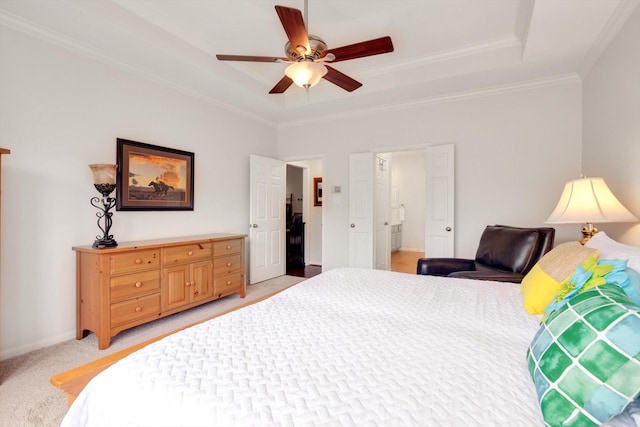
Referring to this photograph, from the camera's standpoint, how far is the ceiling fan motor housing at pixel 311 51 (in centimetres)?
209

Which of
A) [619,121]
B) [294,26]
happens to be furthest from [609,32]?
[294,26]

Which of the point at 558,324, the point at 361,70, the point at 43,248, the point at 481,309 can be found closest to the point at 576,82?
the point at 361,70

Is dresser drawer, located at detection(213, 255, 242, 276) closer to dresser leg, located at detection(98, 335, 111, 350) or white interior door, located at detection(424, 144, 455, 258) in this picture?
dresser leg, located at detection(98, 335, 111, 350)

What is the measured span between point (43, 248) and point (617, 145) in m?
4.84

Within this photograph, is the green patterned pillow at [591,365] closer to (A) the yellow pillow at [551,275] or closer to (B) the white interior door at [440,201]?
(A) the yellow pillow at [551,275]

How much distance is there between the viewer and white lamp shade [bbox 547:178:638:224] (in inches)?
76.5

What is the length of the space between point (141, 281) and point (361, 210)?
2965 mm

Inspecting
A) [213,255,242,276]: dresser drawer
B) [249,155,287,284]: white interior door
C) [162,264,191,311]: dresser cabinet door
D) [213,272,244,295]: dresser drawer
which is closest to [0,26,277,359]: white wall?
[162,264,191,311]: dresser cabinet door

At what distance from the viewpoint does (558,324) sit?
84 cm

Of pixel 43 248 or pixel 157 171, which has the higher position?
pixel 157 171

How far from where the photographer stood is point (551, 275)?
4.61 feet

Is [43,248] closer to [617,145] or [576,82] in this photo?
[617,145]

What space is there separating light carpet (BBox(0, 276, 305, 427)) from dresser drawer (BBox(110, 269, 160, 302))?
0.39 meters

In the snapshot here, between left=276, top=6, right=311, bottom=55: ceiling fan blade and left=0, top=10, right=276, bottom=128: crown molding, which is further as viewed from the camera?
left=0, top=10, right=276, bottom=128: crown molding
